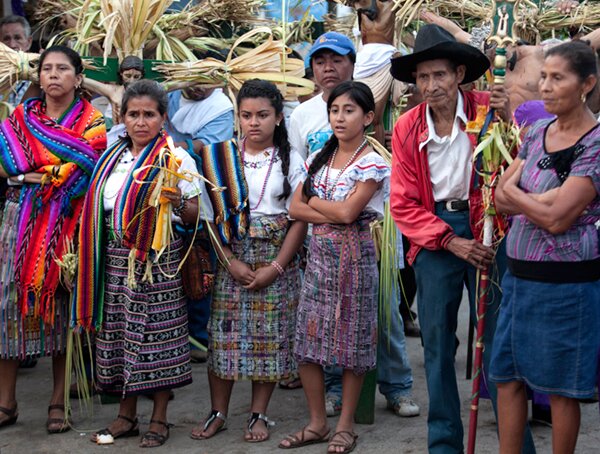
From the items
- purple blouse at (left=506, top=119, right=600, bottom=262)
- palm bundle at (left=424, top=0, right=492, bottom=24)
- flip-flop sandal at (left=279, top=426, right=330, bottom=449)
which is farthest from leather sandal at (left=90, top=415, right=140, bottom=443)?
palm bundle at (left=424, top=0, right=492, bottom=24)


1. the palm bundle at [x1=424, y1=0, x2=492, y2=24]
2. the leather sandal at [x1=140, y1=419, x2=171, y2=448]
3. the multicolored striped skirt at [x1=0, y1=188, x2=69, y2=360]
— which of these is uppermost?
the palm bundle at [x1=424, y1=0, x2=492, y2=24]

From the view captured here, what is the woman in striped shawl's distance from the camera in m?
5.45

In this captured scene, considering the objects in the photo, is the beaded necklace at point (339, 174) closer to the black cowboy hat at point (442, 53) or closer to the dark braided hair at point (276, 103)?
the dark braided hair at point (276, 103)

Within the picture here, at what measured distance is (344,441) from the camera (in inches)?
204

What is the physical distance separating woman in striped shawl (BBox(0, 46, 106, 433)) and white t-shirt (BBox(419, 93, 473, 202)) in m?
1.87

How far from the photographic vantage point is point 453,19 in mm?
7152

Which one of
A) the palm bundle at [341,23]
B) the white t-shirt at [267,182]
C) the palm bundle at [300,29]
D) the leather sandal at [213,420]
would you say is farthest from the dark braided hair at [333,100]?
the palm bundle at [341,23]

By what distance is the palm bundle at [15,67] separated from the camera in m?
A: 5.75

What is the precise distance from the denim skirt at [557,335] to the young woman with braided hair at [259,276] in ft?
5.18

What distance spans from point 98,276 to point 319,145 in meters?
1.37

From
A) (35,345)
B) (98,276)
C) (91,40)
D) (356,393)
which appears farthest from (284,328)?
(91,40)

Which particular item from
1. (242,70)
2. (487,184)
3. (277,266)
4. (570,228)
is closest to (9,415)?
(277,266)

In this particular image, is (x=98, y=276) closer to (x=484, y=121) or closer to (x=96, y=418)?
(x=96, y=418)

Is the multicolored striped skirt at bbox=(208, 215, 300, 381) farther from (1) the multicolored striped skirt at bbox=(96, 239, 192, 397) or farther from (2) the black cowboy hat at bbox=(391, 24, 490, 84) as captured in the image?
(2) the black cowboy hat at bbox=(391, 24, 490, 84)
